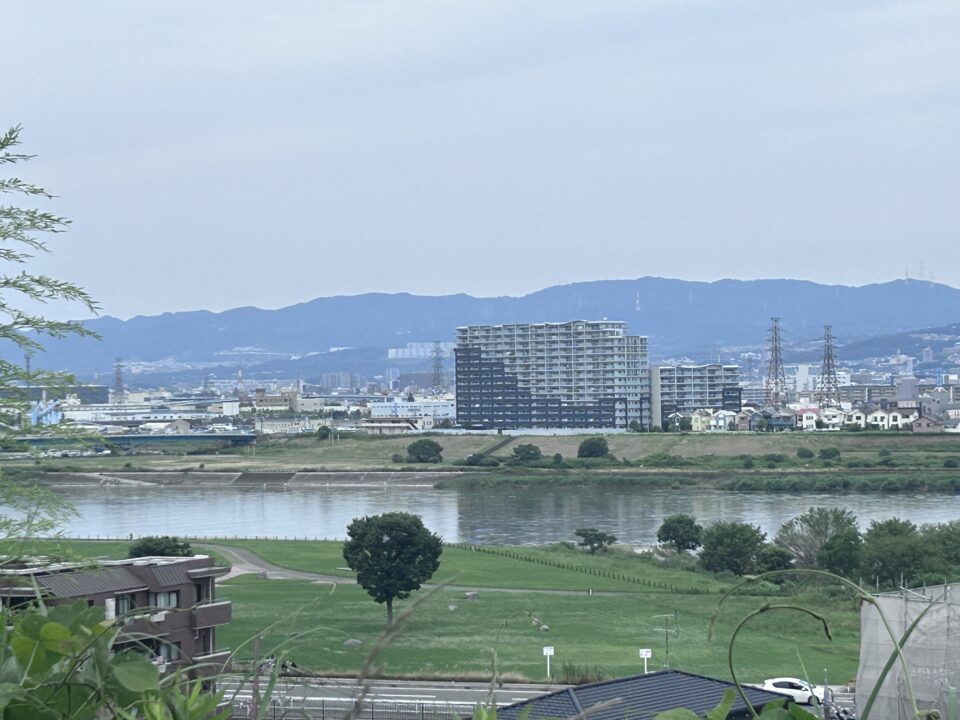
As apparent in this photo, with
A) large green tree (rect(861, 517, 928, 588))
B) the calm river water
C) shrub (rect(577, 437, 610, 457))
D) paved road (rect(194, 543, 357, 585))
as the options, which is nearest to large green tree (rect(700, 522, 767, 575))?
large green tree (rect(861, 517, 928, 588))

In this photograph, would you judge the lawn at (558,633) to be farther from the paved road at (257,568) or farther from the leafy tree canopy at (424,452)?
the leafy tree canopy at (424,452)

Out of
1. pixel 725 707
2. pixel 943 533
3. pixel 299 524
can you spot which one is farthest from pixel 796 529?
pixel 725 707

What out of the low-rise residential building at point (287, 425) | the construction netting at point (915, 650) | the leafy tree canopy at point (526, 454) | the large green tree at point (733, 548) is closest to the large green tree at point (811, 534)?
the large green tree at point (733, 548)

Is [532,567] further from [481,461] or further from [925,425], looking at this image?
[925,425]

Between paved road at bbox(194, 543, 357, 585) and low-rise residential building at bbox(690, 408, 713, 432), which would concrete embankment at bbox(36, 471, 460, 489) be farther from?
low-rise residential building at bbox(690, 408, 713, 432)

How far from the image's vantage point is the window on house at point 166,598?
8.23 m

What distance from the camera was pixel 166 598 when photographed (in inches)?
332

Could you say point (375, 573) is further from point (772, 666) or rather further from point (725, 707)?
point (725, 707)

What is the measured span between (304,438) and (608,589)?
85.3 feet

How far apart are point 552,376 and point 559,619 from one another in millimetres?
34338

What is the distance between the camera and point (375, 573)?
38.3 feet

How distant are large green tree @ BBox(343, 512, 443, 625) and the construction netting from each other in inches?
245

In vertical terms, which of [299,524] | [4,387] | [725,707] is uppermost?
[4,387]

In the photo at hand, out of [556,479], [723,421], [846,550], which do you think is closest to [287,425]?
[723,421]
